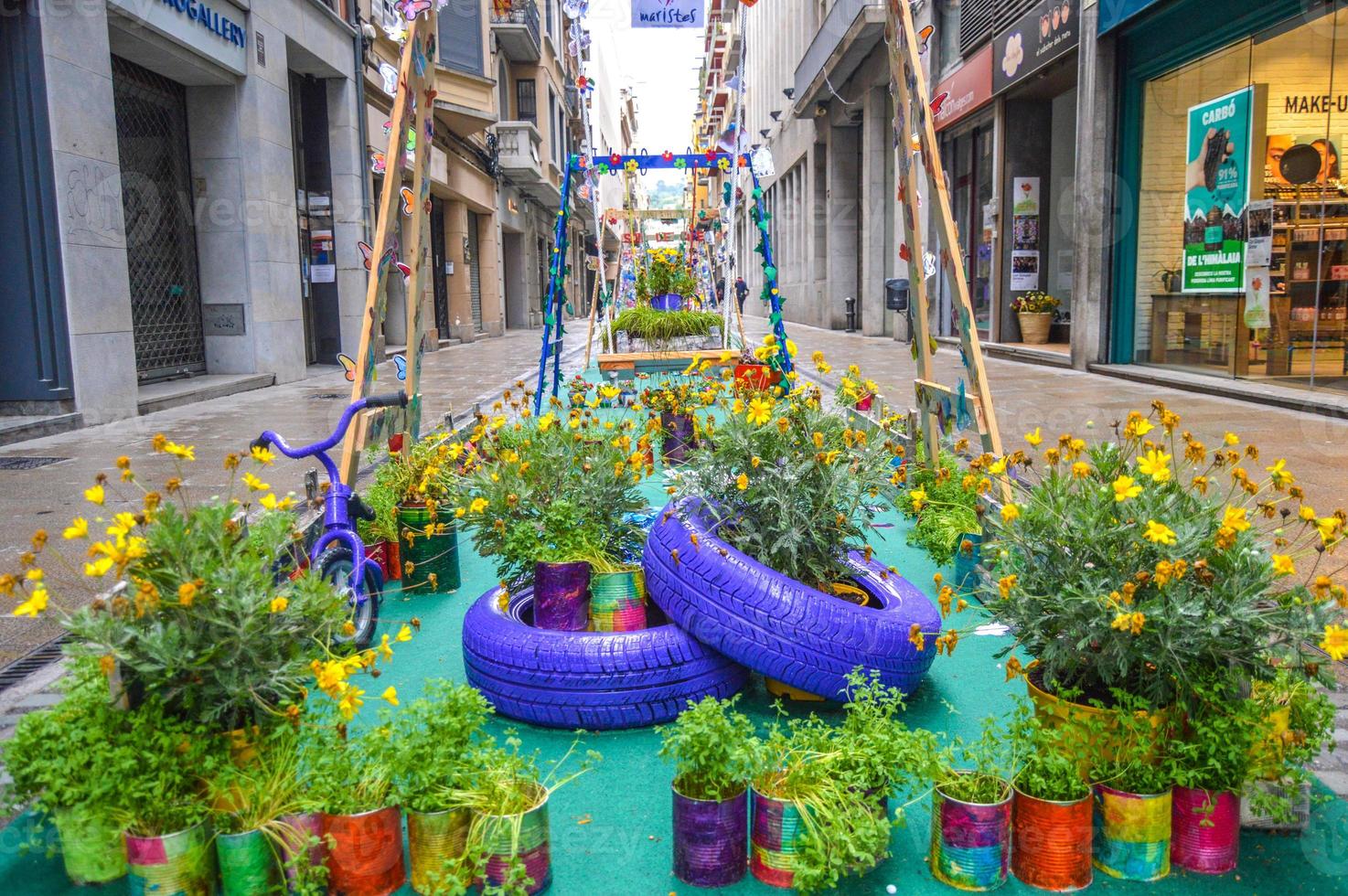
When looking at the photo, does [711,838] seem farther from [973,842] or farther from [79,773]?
[79,773]

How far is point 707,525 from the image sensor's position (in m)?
3.36

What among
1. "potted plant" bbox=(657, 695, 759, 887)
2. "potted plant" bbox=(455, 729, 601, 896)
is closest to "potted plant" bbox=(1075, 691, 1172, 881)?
"potted plant" bbox=(657, 695, 759, 887)

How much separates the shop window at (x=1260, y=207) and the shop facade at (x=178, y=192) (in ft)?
38.1

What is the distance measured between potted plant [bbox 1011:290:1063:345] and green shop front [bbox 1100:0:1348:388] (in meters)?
3.56

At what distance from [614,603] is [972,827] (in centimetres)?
146

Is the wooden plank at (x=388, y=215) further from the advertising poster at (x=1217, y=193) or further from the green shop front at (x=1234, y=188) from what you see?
the advertising poster at (x=1217, y=193)

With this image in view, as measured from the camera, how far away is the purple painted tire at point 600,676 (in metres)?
3.08

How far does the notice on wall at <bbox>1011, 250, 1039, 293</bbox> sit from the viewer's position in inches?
697

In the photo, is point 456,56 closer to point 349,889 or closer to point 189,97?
point 189,97

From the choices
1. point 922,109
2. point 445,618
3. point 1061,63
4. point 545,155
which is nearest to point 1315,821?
point 445,618

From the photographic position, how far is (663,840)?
254cm

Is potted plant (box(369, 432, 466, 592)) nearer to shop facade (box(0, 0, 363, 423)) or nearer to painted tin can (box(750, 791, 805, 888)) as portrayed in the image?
painted tin can (box(750, 791, 805, 888))

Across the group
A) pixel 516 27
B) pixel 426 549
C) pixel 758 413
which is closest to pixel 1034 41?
pixel 426 549

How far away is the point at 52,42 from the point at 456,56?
14947 mm
